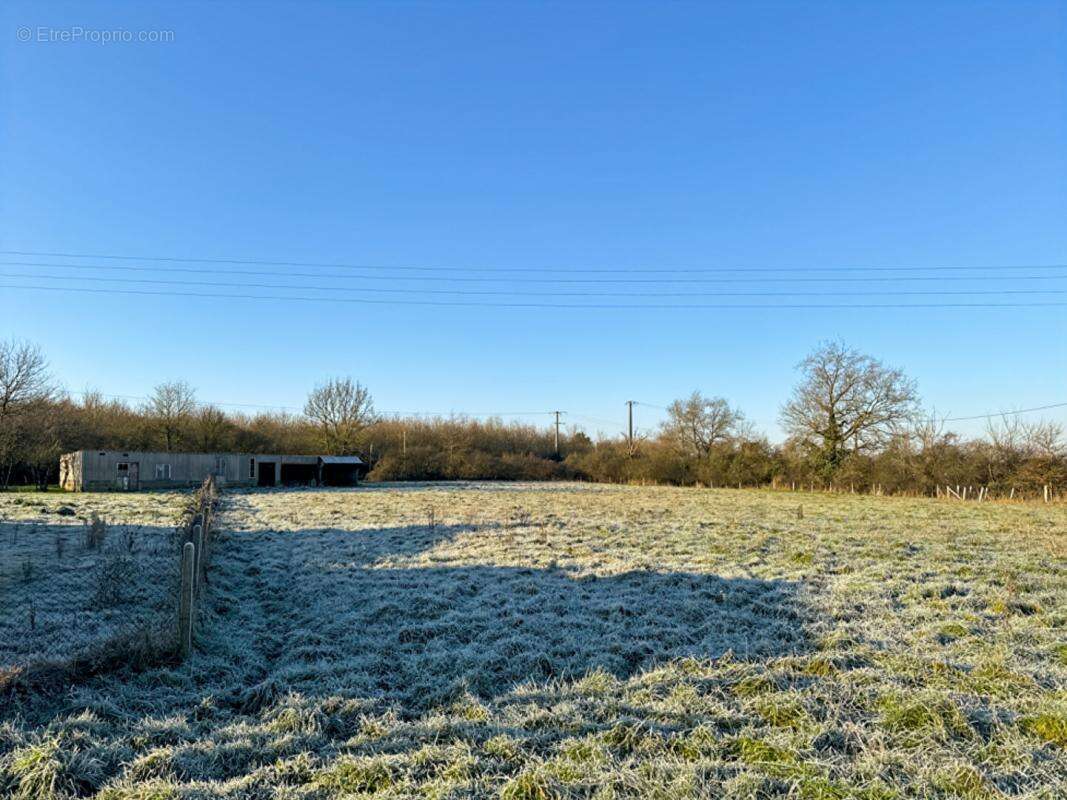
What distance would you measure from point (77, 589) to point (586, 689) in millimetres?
7262

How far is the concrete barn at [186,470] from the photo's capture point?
30453mm

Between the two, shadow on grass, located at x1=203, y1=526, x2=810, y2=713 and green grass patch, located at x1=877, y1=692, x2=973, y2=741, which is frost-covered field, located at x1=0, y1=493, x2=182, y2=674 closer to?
shadow on grass, located at x1=203, y1=526, x2=810, y2=713

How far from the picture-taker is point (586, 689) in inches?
204

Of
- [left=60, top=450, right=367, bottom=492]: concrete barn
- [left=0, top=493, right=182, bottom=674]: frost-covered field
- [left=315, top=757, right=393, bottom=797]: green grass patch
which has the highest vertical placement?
[left=60, top=450, right=367, bottom=492]: concrete barn

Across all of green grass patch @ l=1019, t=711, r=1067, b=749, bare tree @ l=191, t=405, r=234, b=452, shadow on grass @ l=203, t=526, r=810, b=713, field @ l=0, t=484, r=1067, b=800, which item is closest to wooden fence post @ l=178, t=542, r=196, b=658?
field @ l=0, t=484, r=1067, b=800

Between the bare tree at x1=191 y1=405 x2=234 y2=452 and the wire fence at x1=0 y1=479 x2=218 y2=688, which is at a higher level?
the bare tree at x1=191 y1=405 x2=234 y2=452

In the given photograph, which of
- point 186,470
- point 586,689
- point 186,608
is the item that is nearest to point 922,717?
point 586,689

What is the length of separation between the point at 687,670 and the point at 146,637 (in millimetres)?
5113

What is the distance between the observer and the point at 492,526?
594 inches

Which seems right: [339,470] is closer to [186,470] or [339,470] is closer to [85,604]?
[186,470]

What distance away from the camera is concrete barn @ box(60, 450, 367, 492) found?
3045 cm

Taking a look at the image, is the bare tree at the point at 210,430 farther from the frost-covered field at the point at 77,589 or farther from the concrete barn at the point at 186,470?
the frost-covered field at the point at 77,589

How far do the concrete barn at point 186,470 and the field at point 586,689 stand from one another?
2646 centimetres

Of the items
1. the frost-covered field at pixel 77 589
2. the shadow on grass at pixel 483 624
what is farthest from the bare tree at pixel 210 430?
the shadow on grass at pixel 483 624
